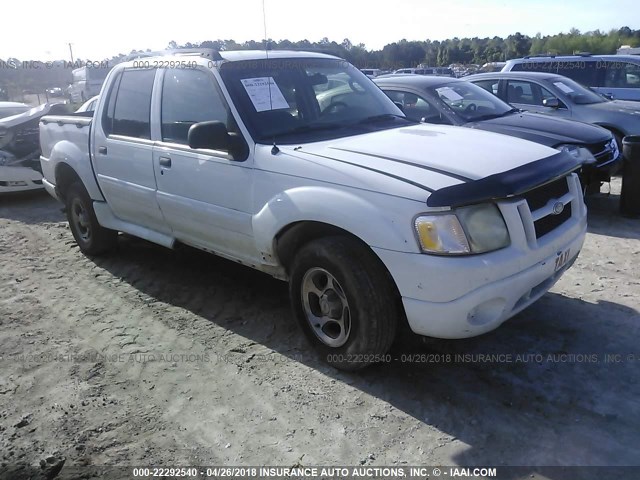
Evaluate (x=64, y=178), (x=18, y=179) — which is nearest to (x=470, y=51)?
(x=18, y=179)

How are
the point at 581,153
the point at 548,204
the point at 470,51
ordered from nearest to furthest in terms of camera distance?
the point at 548,204
the point at 581,153
the point at 470,51

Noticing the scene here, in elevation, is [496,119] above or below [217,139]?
below

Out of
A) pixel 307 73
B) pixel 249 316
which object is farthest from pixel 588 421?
pixel 307 73

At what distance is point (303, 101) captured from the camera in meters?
4.16

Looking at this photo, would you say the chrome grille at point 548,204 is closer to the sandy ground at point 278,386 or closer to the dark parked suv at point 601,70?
the sandy ground at point 278,386

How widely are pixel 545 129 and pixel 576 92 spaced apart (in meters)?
2.65

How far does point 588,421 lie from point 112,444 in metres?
2.51

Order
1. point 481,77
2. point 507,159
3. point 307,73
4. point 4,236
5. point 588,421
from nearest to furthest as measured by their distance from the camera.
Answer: point 588,421 → point 507,159 → point 307,73 → point 4,236 → point 481,77

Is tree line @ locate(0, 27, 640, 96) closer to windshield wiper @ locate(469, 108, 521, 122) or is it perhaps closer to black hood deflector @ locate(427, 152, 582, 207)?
windshield wiper @ locate(469, 108, 521, 122)

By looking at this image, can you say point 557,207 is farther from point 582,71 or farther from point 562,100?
point 582,71

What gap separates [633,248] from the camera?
555cm

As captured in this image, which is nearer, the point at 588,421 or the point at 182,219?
the point at 588,421

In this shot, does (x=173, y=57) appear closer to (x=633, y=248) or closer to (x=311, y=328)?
(x=311, y=328)

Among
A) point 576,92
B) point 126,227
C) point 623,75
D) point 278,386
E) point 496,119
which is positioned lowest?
point 278,386
